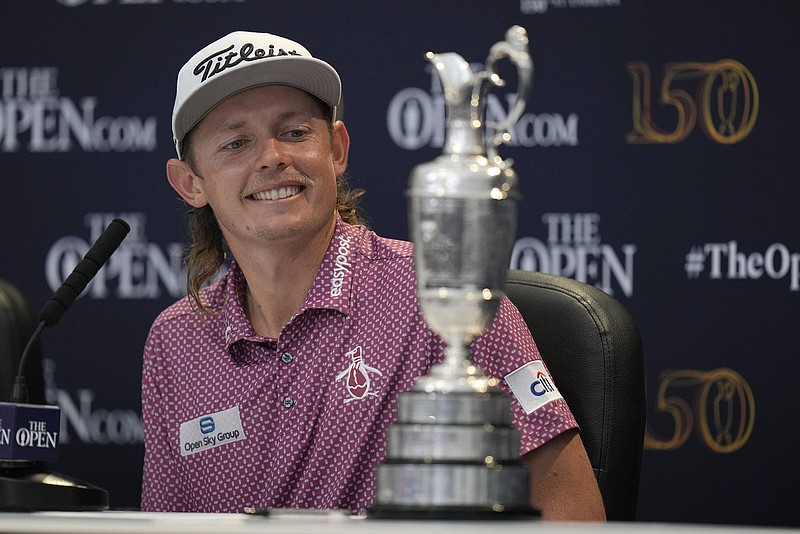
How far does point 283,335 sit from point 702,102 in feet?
4.85

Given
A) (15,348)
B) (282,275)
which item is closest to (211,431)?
(282,275)

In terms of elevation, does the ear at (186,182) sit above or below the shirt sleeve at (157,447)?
above

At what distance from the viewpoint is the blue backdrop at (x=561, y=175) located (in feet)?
9.95

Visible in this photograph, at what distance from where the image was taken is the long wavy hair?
7.58 feet

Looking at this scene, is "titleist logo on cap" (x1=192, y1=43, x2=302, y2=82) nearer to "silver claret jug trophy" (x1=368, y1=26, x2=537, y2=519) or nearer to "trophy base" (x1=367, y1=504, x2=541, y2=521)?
"silver claret jug trophy" (x1=368, y1=26, x2=537, y2=519)

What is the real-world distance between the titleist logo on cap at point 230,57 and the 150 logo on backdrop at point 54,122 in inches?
54.6

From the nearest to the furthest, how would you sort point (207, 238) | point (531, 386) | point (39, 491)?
point (39, 491)
point (531, 386)
point (207, 238)

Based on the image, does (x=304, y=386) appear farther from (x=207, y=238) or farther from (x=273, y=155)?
(x=207, y=238)

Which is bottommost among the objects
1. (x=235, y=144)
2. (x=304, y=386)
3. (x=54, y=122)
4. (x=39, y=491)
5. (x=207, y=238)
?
(x=39, y=491)

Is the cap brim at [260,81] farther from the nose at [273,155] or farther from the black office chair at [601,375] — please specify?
the black office chair at [601,375]

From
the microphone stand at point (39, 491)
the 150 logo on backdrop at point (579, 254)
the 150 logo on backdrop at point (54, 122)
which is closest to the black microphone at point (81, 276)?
the microphone stand at point (39, 491)

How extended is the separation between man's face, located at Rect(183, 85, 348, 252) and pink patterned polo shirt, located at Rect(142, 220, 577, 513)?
9 centimetres

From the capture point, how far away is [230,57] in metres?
1.97

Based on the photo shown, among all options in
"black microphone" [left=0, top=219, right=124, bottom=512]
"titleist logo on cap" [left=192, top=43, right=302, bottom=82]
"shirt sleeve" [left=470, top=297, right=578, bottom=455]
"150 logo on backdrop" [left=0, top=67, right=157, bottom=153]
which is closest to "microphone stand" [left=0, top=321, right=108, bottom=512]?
"black microphone" [left=0, top=219, right=124, bottom=512]
